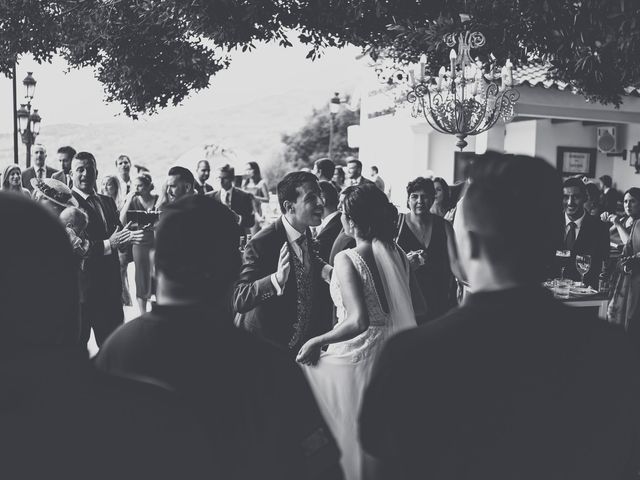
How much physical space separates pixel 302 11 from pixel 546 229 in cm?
492

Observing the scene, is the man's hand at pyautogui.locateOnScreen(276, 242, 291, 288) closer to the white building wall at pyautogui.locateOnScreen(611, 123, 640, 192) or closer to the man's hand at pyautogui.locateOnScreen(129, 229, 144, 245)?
the man's hand at pyautogui.locateOnScreen(129, 229, 144, 245)

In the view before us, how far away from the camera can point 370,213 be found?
3699 mm

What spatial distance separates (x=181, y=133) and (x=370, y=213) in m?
75.5

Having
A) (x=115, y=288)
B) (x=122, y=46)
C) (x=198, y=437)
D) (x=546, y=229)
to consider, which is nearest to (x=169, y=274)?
(x=198, y=437)

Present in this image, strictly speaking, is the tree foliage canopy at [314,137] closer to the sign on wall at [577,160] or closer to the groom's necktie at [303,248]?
the sign on wall at [577,160]

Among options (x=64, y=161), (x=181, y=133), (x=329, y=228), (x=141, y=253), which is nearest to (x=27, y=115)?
(x=64, y=161)

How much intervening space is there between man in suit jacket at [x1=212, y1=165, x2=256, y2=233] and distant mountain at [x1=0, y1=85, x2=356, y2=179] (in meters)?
37.1

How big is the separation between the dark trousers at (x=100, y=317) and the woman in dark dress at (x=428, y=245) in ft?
7.82

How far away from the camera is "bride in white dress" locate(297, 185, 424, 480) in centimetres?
351

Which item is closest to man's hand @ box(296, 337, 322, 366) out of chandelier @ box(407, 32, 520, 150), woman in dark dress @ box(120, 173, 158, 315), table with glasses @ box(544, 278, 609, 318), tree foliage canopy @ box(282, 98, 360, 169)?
table with glasses @ box(544, 278, 609, 318)

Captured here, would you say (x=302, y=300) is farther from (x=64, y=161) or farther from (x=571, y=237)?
(x=64, y=161)

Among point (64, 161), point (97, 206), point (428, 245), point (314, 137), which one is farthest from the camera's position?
point (314, 137)

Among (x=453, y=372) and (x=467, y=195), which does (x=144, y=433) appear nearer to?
(x=453, y=372)

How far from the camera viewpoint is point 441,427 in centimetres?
143
